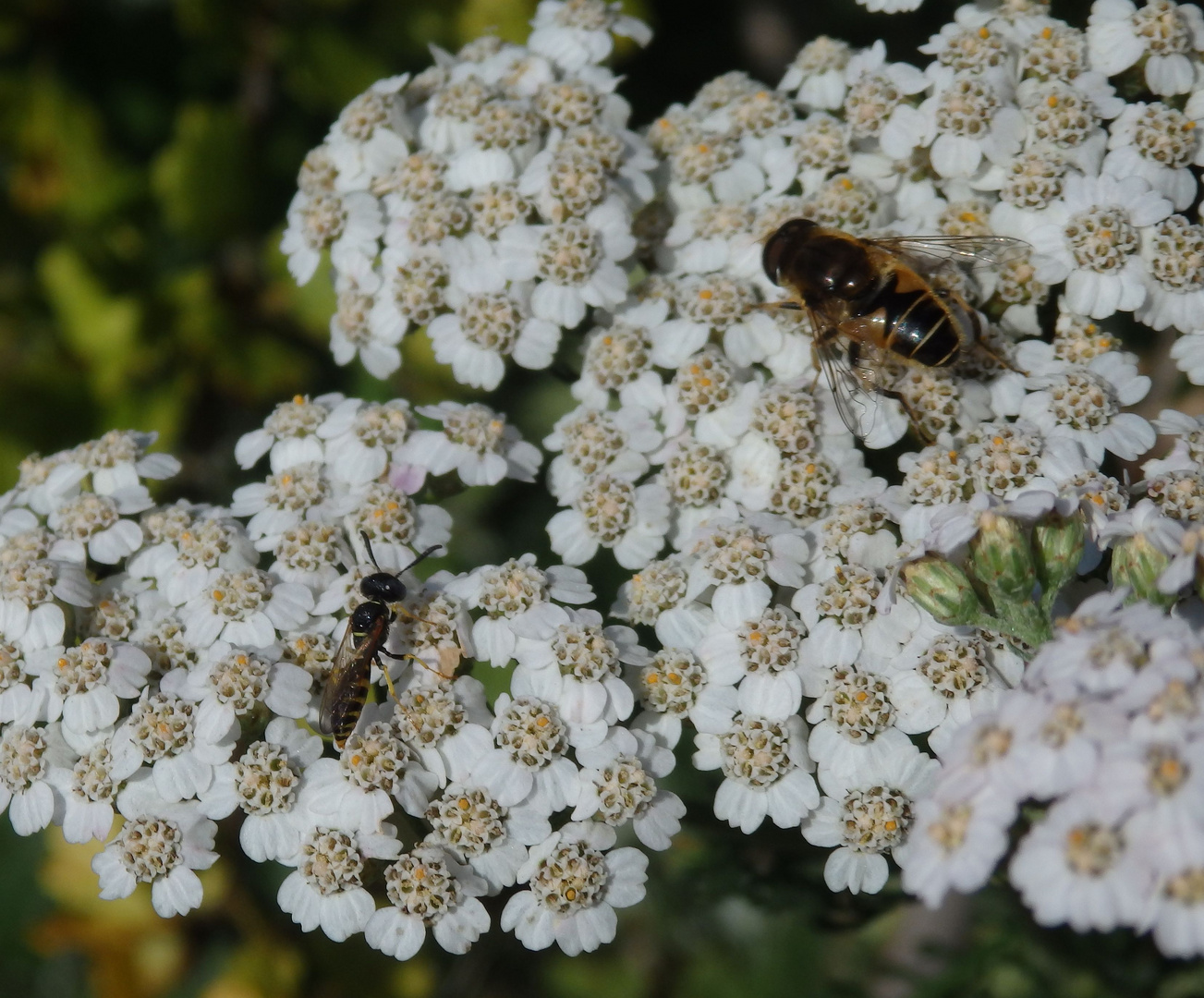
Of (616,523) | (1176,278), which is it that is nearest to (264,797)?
(616,523)

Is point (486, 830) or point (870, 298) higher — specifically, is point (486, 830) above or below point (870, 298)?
below

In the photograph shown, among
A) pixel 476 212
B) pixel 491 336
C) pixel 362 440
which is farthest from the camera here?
pixel 476 212

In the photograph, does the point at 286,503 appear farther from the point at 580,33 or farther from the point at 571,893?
the point at 580,33

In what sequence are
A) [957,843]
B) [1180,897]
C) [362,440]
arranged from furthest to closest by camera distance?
[362,440] < [957,843] < [1180,897]

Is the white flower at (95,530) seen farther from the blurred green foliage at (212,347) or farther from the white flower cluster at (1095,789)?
the white flower cluster at (1095,789)

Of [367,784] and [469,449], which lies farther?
[469,449]

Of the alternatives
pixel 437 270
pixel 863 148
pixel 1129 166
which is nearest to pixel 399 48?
pixel 437 270

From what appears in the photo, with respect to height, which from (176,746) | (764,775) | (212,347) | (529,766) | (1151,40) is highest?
(1151,40)
